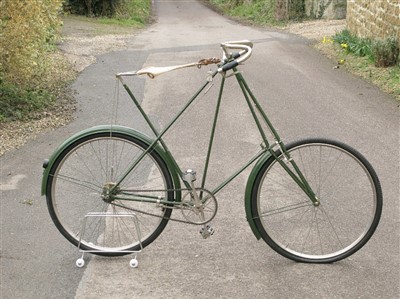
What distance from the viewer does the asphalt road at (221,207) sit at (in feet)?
14.0

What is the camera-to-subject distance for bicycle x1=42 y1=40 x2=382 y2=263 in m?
4.34

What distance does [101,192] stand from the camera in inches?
182

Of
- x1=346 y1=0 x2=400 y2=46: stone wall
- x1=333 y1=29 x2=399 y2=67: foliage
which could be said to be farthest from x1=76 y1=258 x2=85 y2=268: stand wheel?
x1=346 y1=0 x2=400 y2=46: stone wall

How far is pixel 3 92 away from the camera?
9383 millimetres

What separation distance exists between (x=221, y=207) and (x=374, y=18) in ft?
31.9

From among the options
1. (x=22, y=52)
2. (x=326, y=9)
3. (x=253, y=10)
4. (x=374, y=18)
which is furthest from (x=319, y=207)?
(x=253, y=10)

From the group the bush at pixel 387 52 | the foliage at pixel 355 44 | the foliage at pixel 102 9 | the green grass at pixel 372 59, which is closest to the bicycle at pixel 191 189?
the green grass at pixel 372 59

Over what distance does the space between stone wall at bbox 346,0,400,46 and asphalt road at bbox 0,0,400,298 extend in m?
1.25

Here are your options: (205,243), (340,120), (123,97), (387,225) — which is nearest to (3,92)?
(123,97)

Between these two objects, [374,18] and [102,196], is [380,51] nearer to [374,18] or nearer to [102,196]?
[374,18]

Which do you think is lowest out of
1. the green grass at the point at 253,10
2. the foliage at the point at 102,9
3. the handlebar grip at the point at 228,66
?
the green grass at the point at 253,10

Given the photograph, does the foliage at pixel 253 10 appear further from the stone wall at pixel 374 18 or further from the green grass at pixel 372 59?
the green grass at pixel 372 59

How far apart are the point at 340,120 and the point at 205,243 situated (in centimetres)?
458

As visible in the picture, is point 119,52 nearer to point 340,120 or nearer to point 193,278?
point 340,120
